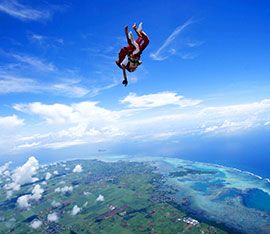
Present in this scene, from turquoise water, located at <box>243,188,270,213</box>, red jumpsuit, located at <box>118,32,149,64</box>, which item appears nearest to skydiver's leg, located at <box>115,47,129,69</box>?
red jumpsuit, located at <box>118,32,149,64</box>

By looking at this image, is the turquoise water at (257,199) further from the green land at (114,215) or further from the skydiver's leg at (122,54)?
the skydiver's leg at (122,54)

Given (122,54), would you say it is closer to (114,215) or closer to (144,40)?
(144,40)

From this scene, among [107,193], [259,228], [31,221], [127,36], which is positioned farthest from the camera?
[107,193]

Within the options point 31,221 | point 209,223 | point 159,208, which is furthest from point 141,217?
point 31,221

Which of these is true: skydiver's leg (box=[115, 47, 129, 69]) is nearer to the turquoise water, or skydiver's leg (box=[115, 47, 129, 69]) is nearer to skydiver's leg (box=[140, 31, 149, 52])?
skydiver's leg (box=[140, 31, 149, 52])

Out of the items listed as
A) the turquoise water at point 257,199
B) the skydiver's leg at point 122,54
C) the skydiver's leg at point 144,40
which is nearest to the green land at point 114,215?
the turquoise water at point 257,199

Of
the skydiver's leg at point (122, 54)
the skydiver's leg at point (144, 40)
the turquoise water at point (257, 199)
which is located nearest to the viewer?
the skydiver's leg at point (144, 40)

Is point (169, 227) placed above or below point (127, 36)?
below

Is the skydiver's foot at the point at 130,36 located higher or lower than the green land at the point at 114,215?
higher

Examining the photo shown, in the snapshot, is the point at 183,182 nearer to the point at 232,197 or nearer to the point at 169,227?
the point at 232,197

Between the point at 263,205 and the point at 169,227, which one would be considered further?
the point at 263,205

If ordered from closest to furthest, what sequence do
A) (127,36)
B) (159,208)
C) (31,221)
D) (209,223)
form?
1. (127,36)
2. (209,223)
3. (159,208)
4. (31,221)
